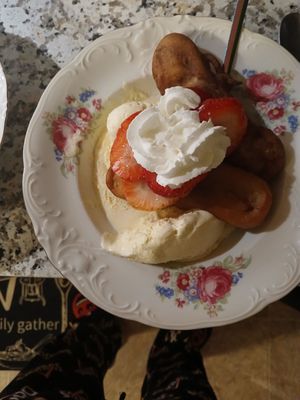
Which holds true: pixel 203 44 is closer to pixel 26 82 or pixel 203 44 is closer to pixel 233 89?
pixel 233 89

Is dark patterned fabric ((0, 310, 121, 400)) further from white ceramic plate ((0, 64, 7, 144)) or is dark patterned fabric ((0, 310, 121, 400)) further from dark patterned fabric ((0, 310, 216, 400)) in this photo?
white ceramic plate ((0, 64, 7, 144))

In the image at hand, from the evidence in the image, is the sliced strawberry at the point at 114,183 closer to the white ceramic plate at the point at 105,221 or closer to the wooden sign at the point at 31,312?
the white ceramic plate at the point at 105,221

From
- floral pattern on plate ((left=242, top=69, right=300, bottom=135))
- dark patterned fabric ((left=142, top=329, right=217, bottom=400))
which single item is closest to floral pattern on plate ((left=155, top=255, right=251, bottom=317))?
floral pattern on plate ((left=242, top=69, right=300, bottom=135))

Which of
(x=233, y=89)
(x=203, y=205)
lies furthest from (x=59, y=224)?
(x=233, y=89)

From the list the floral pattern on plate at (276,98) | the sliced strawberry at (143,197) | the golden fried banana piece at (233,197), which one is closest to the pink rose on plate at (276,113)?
the floral pattern on plate at (276,98)

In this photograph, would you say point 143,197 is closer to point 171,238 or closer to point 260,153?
point 171,238
